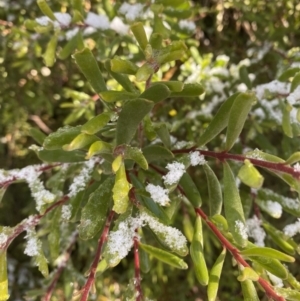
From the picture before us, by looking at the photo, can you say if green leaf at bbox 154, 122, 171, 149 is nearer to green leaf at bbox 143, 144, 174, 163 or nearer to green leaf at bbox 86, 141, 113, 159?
green leaf at bbox 143, 144, 174, 163

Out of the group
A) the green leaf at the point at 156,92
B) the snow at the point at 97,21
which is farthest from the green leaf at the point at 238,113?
the snow at the point at 97,21

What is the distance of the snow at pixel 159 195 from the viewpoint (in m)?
→ 0.72

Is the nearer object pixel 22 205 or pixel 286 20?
pixel 286 20

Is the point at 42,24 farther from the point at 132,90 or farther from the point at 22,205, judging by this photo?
the point at 22,205

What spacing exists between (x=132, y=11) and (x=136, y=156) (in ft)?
2.04

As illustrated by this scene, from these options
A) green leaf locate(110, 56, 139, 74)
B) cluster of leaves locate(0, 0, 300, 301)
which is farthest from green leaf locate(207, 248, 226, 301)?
green leaf locate(110, 56, 139, 74)

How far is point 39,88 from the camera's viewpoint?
1.67m

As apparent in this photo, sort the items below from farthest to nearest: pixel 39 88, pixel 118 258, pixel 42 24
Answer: pixel 39 88
pixel 42 24
pixel 118 258

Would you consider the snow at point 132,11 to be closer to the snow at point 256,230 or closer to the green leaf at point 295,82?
the green leaf at point 295,82

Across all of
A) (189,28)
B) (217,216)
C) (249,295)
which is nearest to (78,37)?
(189,28)

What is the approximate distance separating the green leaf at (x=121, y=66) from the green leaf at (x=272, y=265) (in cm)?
36

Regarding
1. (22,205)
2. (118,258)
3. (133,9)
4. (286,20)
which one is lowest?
(22,205)

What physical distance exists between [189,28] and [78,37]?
0.32 meters

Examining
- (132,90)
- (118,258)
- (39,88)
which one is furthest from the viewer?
(39,88)
